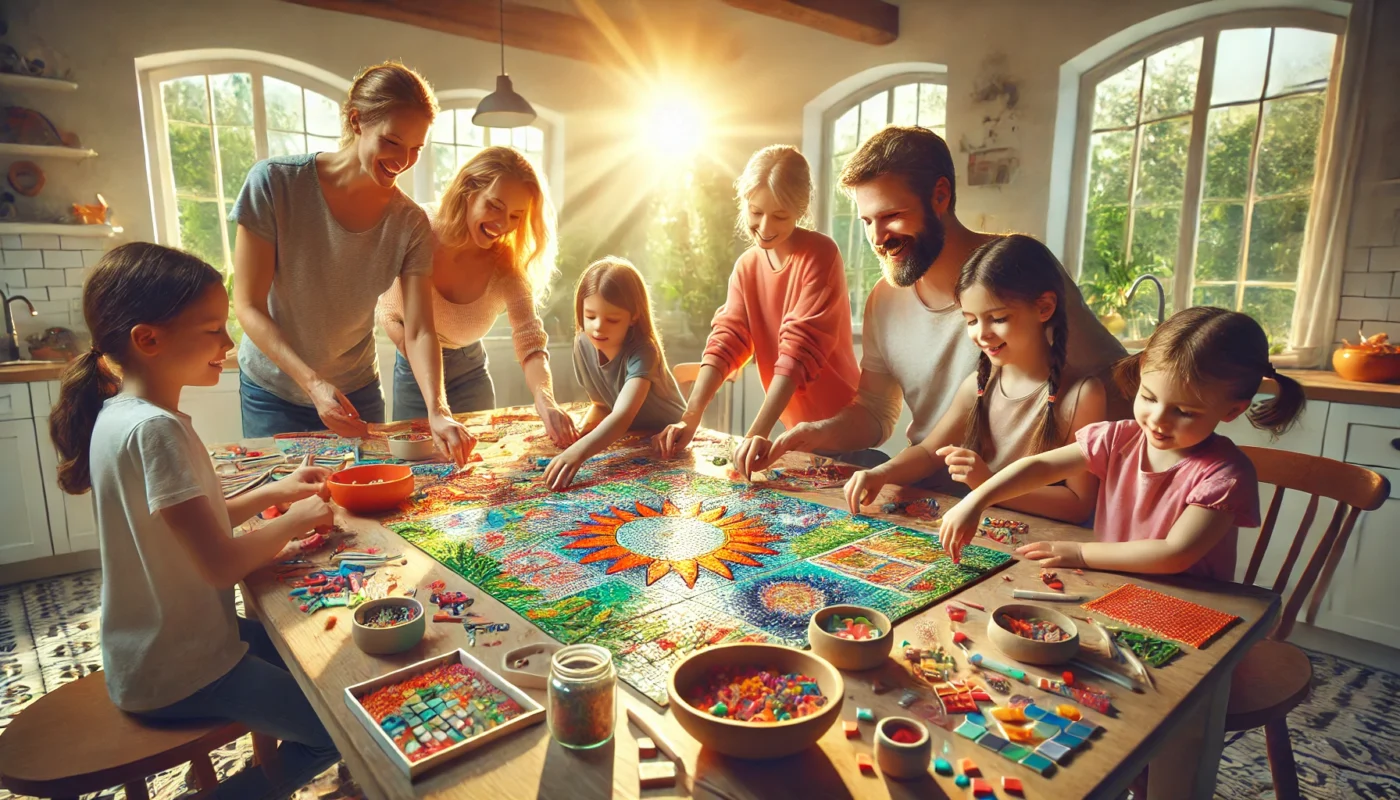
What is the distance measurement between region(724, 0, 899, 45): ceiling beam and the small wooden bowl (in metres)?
4.07

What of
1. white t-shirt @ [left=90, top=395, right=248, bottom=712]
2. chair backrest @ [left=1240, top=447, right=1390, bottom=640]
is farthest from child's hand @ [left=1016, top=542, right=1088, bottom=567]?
white t-shirt @ [left=90, top=395, right=248, bottom=712]

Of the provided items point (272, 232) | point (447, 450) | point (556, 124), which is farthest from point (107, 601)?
point (556, 124)

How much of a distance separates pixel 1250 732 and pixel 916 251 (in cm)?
188

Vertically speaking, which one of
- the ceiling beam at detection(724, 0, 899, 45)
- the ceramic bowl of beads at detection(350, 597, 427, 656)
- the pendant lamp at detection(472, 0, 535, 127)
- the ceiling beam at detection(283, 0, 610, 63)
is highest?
the ceiling beam at detection(283, 0, 610, 63)

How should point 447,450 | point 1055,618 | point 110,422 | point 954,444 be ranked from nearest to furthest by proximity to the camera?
point 1055,618
point 110,422
point 954,444
point 447,450

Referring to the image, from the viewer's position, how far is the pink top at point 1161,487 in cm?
125

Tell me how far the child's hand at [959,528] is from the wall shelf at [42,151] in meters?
4.53

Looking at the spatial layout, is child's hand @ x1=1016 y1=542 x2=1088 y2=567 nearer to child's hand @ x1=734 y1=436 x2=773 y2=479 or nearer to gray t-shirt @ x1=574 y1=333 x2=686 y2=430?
child's hand @ x1=734 y1=436 x2=773 y2=479

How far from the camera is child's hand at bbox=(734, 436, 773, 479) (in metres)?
1.84

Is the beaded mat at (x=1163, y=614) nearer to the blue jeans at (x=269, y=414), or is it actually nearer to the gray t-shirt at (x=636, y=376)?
the gray t-shirt at (x=636, y=376)

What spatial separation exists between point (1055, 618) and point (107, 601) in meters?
1.53

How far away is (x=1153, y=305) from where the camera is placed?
3861mm

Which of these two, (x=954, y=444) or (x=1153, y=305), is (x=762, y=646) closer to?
(x=954, y=444)

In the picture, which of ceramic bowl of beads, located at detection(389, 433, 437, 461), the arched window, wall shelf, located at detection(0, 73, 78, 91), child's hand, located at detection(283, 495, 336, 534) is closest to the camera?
child's hand, located at detection(283, 495, 336, 534)
